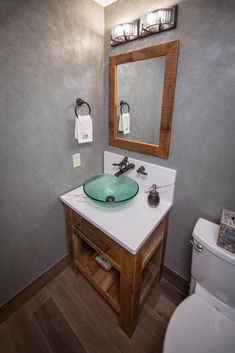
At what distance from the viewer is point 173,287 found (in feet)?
4.75

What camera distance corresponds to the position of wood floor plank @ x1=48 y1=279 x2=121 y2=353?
1113 mm

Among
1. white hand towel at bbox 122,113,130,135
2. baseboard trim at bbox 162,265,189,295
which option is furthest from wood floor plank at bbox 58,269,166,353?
white hand towel at bbox 122,113,130,135

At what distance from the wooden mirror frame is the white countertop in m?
0.40

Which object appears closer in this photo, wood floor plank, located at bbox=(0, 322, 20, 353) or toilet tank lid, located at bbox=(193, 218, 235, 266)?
toilet tank lid, located at bbox=(193, 218, 235, 266)

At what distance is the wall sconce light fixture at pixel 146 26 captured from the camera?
94cm

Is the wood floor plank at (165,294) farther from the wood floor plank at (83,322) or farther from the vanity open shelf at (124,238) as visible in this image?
the wood floor plank at (83,322)

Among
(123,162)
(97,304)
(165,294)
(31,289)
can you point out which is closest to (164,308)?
(165,294)

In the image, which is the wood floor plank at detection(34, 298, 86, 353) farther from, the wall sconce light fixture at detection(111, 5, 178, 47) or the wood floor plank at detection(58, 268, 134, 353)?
the wall sconce light fixture at detection(111, 5, 178, 47)

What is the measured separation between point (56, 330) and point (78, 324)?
0.15 metres

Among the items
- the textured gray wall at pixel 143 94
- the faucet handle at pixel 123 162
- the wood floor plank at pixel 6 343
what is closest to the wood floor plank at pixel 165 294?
the wood floor plank at pixel 6 343

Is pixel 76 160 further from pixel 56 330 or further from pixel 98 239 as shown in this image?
pixel 56 330

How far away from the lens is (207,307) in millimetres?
958

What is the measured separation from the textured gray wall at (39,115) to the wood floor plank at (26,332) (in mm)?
184

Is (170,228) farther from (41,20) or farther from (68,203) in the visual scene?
(41,20)
